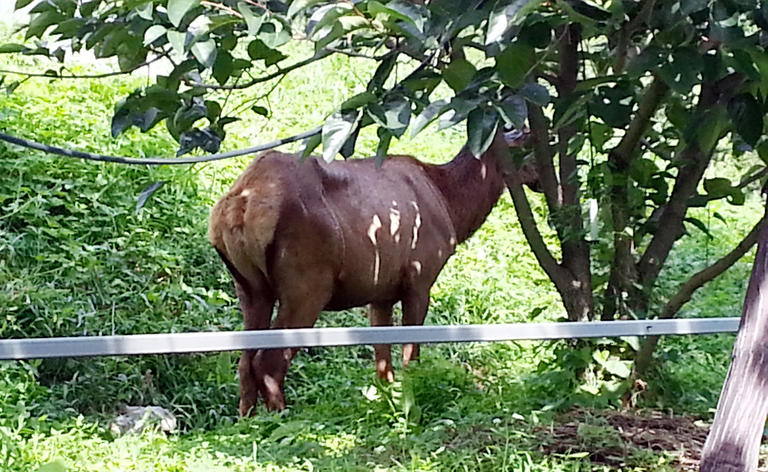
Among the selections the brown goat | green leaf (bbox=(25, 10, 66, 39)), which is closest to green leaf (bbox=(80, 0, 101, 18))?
green leaf (bbox=(25, 10, 66, 39))

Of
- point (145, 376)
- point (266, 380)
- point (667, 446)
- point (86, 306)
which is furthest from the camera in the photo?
point (86, 306)

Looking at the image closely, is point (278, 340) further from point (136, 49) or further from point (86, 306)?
point (86, 306)

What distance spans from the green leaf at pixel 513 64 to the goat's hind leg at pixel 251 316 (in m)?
3.61

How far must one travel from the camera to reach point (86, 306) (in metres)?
6.82

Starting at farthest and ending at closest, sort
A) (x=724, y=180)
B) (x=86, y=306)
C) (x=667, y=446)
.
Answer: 1. (x=86, y=306)
2. (x=724, y=180)
3. (x=667, y=446)

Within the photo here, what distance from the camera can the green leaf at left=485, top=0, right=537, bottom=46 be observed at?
2.04 metres

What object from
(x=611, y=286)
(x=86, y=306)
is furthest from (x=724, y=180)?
(x=86, y=306)

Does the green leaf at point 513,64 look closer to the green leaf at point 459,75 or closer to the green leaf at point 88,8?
the green leaf at point 459,75

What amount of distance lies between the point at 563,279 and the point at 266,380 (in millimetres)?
1895

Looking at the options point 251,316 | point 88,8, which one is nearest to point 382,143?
point 88,8

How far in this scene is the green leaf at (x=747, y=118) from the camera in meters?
3.07

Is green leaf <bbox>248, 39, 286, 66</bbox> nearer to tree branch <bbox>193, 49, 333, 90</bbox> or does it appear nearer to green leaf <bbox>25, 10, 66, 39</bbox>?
tree branch <bbox>193, 49, 333, 90</bbox>

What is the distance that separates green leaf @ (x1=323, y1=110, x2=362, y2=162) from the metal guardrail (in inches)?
29.0

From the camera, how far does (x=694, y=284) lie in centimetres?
476
